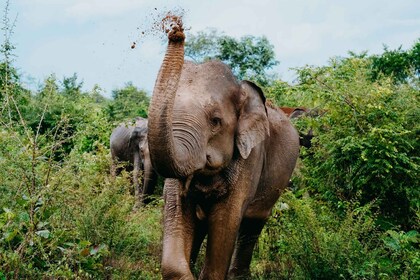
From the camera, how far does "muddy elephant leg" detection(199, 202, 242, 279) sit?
6742 millimetres

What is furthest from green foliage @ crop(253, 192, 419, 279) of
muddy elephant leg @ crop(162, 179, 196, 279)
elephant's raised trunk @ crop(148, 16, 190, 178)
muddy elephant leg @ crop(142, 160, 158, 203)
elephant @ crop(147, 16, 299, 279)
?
muddy elephant leg @ crop(142, 160, 158, 203)

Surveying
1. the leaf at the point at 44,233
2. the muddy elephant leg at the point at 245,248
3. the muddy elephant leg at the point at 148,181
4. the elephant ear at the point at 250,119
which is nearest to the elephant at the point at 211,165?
the elephant ear at the point at 250,119

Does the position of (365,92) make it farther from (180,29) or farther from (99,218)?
(180,29)

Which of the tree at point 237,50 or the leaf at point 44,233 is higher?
the tree at point 237,50

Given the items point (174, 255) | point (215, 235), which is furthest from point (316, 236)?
point (174, 255)

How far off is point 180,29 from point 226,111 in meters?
1.50

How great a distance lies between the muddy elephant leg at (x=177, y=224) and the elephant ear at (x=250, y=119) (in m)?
0.65

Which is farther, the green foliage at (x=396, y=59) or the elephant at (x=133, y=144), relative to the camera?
the green foliage at (x=396, y=59)

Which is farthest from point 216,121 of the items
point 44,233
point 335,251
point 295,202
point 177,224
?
point 295,202

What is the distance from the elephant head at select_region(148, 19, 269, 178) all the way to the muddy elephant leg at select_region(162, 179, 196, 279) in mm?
450

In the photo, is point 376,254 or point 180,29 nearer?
point 180,29

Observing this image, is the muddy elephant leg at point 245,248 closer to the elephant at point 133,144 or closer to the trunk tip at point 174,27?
the trunk tip at point 174,27

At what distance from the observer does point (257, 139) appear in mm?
6867

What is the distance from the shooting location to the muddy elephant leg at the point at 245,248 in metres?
8.24
